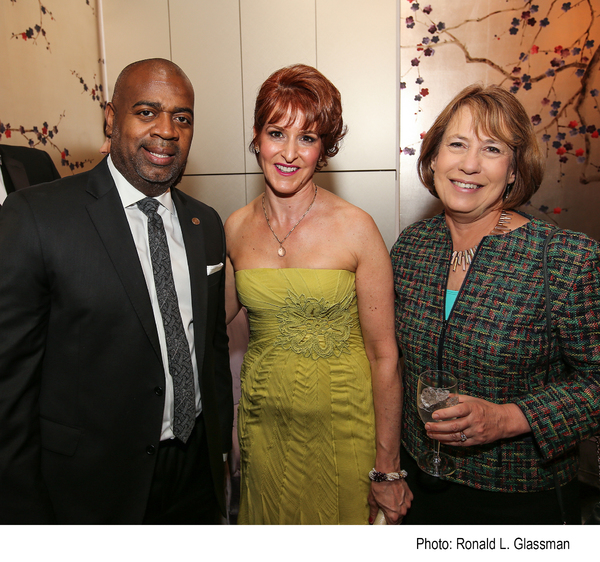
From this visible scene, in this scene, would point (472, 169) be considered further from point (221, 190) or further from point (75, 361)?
point (221, 190)

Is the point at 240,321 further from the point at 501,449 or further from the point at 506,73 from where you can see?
the point at 506,73

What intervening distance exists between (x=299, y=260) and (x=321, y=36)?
242 centimetres

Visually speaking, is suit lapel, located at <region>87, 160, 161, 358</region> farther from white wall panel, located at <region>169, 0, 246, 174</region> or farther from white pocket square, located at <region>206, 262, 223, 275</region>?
white wall panel, located at <region>169, 0, 246, 174</region>

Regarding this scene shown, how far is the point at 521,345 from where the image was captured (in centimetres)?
130

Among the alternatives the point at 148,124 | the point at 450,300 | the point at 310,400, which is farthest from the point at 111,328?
the point at 450,300

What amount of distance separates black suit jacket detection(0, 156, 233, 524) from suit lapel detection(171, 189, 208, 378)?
6.2 inches

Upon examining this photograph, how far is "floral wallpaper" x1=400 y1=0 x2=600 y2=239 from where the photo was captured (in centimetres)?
324

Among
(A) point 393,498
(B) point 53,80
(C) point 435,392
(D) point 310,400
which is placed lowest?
(A) point 393,498

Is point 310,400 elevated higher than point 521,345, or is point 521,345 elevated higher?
point 521,345

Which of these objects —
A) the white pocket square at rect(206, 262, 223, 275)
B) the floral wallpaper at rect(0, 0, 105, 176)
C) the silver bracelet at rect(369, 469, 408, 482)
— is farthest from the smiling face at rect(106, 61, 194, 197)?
the floral wallpaper at rect(0, 0, 105, 176)

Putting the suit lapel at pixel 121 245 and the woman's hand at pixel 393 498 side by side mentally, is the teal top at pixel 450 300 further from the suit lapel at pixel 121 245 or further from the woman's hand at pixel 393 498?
the suit lapel at pixel 121 245

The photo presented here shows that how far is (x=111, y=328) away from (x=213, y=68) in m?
2.79

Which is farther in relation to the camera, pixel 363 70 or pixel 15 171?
pixel 363 70
